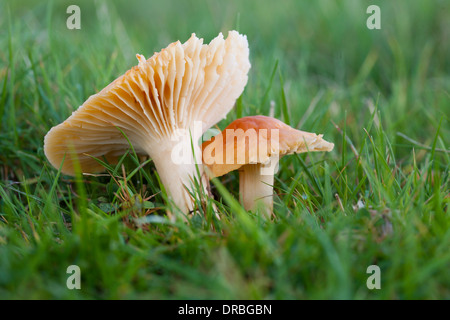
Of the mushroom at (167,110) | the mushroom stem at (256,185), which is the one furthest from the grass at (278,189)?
the mushroom at (167,110)

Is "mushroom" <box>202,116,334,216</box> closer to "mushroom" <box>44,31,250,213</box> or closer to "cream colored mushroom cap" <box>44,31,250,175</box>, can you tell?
"mushroom" <box>44,31,250,213</box>

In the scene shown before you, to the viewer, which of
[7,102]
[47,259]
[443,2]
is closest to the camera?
[47,259]

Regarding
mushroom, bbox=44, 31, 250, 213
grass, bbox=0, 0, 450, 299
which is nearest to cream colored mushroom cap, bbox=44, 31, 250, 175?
mushroom, bbox=44, 31, 250, 213

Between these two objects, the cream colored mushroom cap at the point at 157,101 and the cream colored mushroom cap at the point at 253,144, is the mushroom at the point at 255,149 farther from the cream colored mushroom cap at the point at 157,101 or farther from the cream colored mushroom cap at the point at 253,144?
the cream colored mushroom cap at the point at 157,101

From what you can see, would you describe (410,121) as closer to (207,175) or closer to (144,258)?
(207,175)

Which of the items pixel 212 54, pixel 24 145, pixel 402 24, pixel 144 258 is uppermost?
pixel 402 24

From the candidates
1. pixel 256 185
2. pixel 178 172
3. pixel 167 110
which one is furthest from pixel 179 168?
pixel 256 185

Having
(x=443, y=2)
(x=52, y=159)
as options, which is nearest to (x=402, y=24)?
(x=443, y=2)
